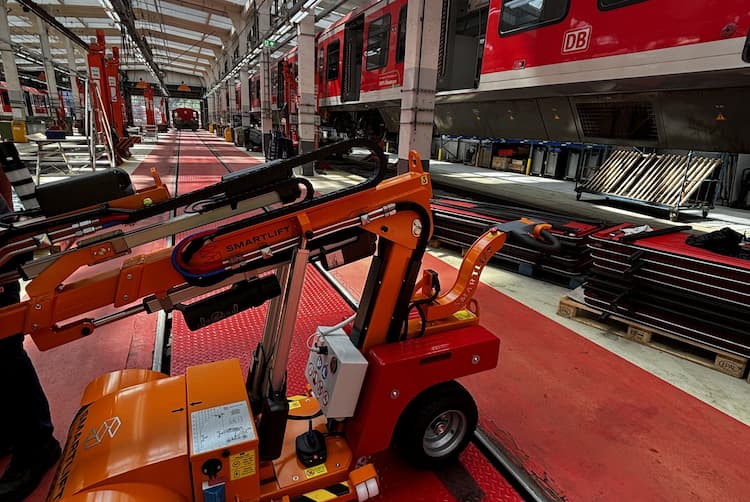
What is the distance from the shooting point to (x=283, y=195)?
5.51 feet

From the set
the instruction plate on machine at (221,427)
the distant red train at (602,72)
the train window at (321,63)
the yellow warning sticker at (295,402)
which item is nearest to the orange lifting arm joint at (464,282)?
the yellow warning sticker at (295,402)

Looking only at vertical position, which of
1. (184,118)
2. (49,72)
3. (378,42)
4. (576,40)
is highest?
(378,42)

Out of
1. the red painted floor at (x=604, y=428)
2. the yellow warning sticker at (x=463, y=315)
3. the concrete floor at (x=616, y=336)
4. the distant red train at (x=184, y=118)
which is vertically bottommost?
the red painted floor at (x=604, y=428)

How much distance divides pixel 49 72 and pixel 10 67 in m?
6.78

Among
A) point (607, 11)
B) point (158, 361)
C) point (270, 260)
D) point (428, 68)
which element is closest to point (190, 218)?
point (270, 260)

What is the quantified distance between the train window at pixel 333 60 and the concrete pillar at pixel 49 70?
13.2 metres

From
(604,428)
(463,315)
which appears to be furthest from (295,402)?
(604,428)

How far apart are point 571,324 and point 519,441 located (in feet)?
6.15

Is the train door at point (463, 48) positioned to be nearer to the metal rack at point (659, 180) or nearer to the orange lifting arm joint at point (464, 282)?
the metal rack at point (659, 180)

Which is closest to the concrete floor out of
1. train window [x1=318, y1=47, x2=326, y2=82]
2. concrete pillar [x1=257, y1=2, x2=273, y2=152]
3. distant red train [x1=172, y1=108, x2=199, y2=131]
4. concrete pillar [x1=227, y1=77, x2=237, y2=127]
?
train window [x1=318, y1=47, x2=326, y2=82]

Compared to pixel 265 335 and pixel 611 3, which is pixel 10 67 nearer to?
pixel 611 3

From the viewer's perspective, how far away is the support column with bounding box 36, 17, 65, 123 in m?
19.2

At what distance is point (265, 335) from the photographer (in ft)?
6.57

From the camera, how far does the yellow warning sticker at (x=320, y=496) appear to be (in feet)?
5.81
